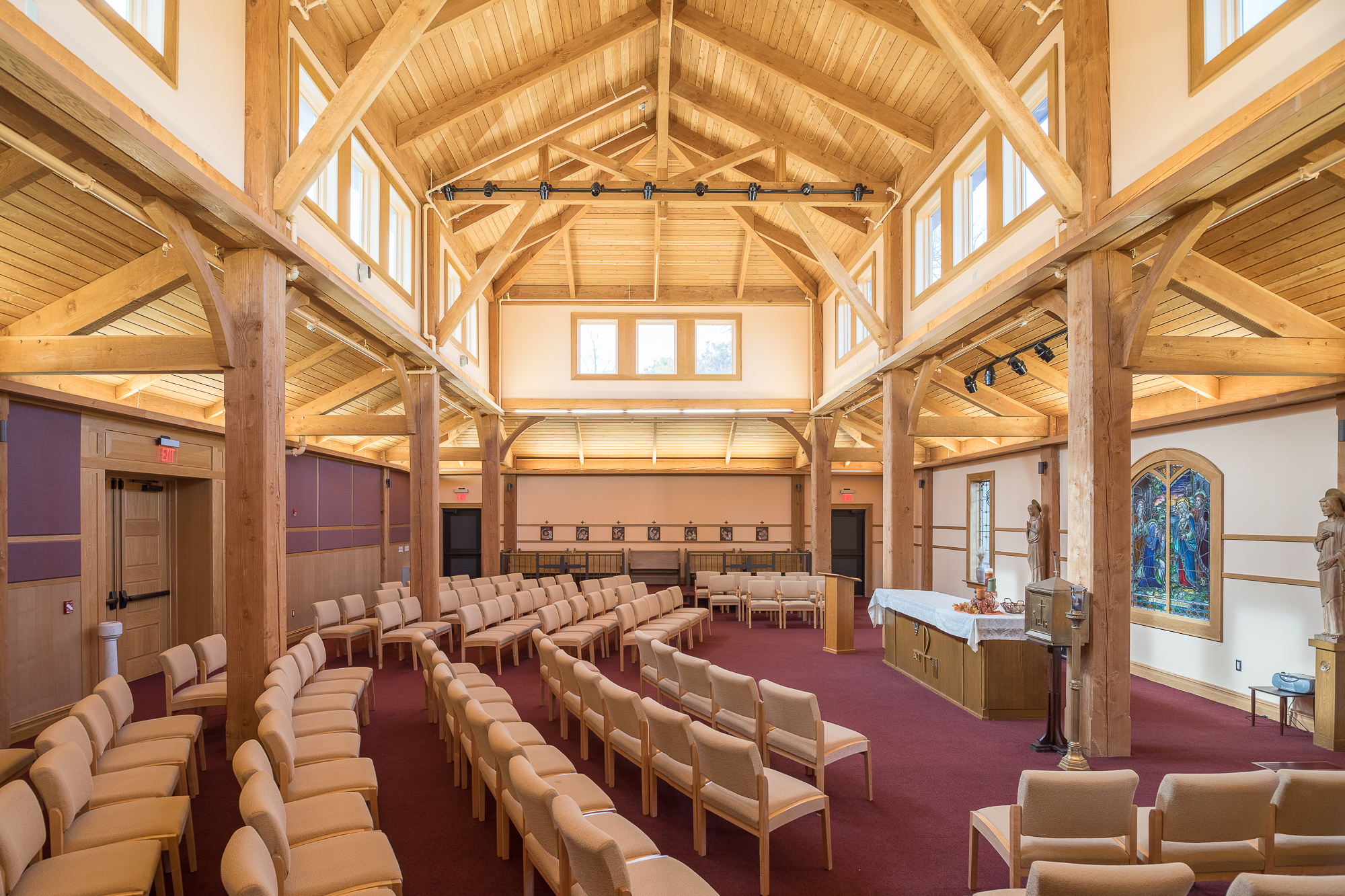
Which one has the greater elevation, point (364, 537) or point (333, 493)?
point (333, 493)

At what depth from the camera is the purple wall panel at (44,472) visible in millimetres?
6297

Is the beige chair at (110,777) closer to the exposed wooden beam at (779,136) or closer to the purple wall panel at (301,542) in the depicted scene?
the purple wall panel at (301,542)

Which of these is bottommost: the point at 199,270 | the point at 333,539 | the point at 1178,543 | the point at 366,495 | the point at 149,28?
the point at 333,539

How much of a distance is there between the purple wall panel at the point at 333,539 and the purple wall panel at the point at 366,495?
371 millimetres

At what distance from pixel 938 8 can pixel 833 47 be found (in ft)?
11.0

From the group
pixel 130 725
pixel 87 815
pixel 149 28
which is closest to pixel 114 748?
pixel 130 725

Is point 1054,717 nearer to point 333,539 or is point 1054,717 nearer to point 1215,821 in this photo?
point 1215,821

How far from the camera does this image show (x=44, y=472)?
660 cm

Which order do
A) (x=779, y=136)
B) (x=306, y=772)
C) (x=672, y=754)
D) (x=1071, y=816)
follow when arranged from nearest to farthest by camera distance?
(x=1071, y=816)
(x=306, y=772)
(x=672, y=754)
(x=779, y=136)

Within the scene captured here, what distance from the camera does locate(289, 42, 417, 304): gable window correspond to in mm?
6863

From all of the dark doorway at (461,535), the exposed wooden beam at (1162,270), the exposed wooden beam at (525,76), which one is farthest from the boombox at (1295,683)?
the dark doorway at (461,535)

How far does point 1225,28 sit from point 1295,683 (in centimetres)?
548

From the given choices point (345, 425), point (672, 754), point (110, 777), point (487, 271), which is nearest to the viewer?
point (110, 777)

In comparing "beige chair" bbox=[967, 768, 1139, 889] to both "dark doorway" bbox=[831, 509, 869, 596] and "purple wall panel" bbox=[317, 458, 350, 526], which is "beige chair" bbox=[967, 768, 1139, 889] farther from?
"dark doorway" bbox=[831, 509, 869, 596]
